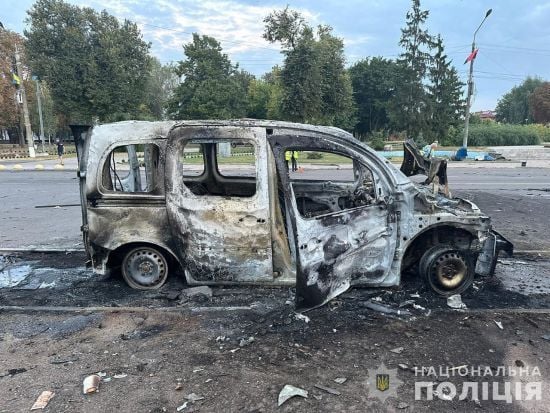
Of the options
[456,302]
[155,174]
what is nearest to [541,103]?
[456,302]

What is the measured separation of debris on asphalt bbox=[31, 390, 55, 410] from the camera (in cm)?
292

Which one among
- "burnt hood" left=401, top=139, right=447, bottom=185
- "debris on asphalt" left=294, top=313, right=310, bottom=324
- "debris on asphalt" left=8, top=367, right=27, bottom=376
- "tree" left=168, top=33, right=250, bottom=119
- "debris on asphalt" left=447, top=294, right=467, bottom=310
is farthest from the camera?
"tree" left=168, top=33, right=250, bottom=119

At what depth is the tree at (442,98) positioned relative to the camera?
154 feet

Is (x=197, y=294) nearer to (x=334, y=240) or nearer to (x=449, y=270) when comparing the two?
(x=334, y=240)

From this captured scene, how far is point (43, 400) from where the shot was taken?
2.99m

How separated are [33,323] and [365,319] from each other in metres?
3.44

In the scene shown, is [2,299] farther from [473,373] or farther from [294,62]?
[294,62]

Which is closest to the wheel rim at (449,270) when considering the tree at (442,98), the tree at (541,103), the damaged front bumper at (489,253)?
the damaged front bumper at (489,253)

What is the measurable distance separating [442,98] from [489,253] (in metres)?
47.6

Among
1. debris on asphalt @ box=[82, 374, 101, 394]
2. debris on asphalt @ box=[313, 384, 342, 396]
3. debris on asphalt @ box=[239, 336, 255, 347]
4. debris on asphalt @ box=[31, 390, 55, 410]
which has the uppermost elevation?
debris on asphalt @ box=[239, 336, 255, 347]

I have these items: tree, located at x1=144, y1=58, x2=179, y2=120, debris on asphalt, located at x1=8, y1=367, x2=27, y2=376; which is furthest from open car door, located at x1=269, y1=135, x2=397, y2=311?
tree, located at x1=144, y1=58, x2=179, y2=120

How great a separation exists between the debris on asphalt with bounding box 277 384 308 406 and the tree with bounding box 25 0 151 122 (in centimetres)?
3359

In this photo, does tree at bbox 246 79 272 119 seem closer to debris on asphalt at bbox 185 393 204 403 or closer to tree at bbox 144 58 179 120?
tree at bbox 144 58 179 120

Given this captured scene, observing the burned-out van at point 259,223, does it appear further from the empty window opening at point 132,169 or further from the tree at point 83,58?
the tree at point 83,58
